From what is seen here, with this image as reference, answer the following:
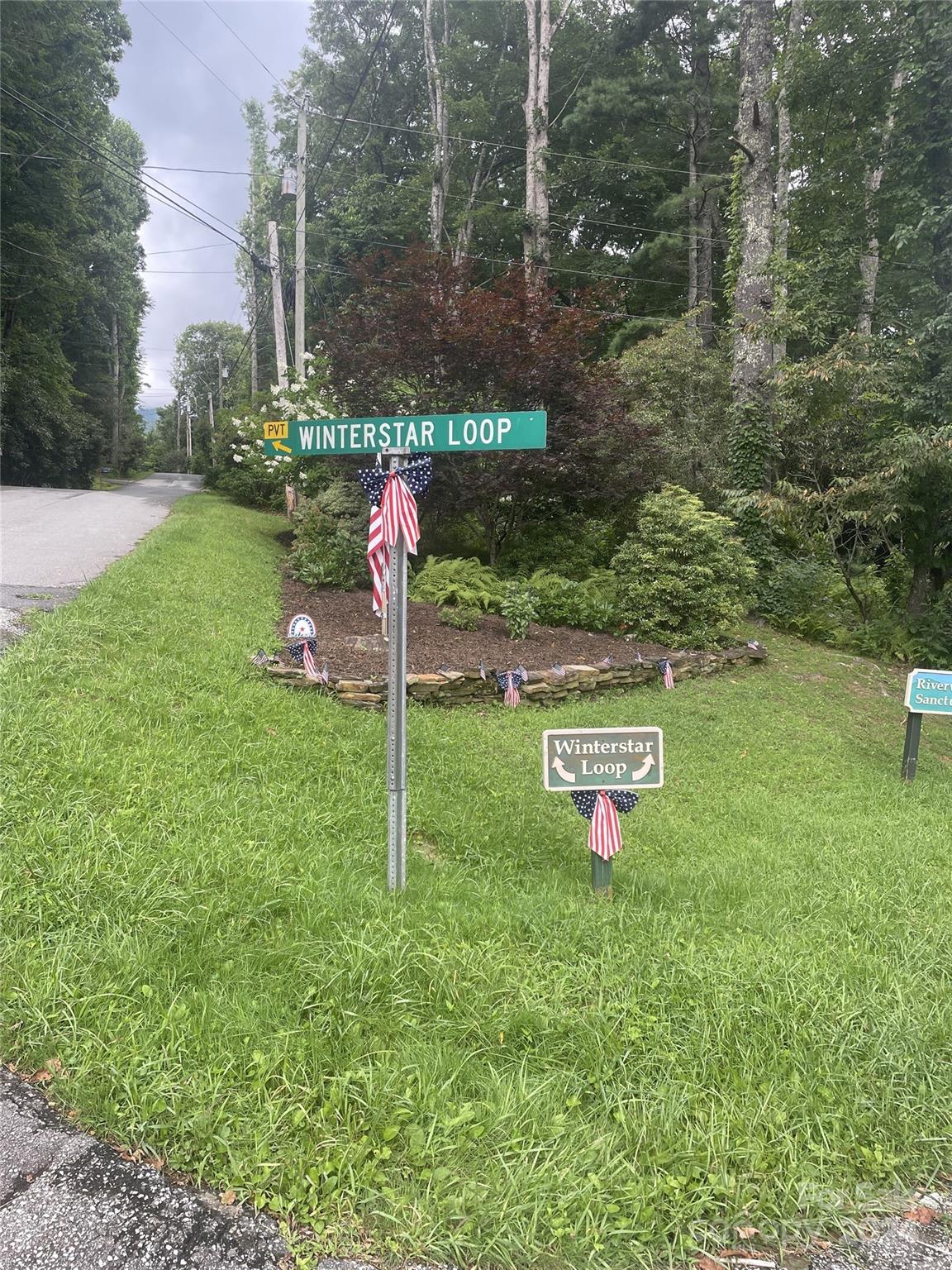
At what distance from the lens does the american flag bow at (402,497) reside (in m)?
2.92

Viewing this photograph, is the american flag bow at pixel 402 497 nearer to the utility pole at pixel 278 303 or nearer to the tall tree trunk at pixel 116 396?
the utility pole at pixel 278 303

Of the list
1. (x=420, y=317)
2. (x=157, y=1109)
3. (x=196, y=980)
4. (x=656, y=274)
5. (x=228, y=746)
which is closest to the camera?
(x=157, y=1109)

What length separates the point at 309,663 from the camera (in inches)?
222

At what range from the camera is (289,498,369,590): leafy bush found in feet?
32.9

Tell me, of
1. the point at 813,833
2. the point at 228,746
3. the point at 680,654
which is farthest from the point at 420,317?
the point at 813,833

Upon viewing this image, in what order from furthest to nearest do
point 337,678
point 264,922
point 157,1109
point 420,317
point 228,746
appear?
point 420,317 → point 337,678 → point 228,746 → point 264,922 → point 157,1109

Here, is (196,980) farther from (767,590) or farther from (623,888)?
(767,590)

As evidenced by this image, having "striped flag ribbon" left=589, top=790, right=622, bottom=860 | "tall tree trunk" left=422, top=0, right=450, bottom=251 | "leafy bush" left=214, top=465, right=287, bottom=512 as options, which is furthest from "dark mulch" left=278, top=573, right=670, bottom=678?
"tall tree trunk" left=422, top=0, right=450, bottom=251

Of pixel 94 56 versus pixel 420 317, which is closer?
pixel 420 317

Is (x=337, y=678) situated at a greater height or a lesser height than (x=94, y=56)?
lesser

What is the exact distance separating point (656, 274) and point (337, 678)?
22.5 meters

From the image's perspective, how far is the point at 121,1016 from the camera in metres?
2.07

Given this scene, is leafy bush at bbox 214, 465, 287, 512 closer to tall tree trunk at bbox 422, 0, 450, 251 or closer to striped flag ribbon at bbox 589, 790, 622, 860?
tall tree trunk at bbox 422, 0, 450, 251

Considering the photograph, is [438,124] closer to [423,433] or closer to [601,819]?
[423,433]
